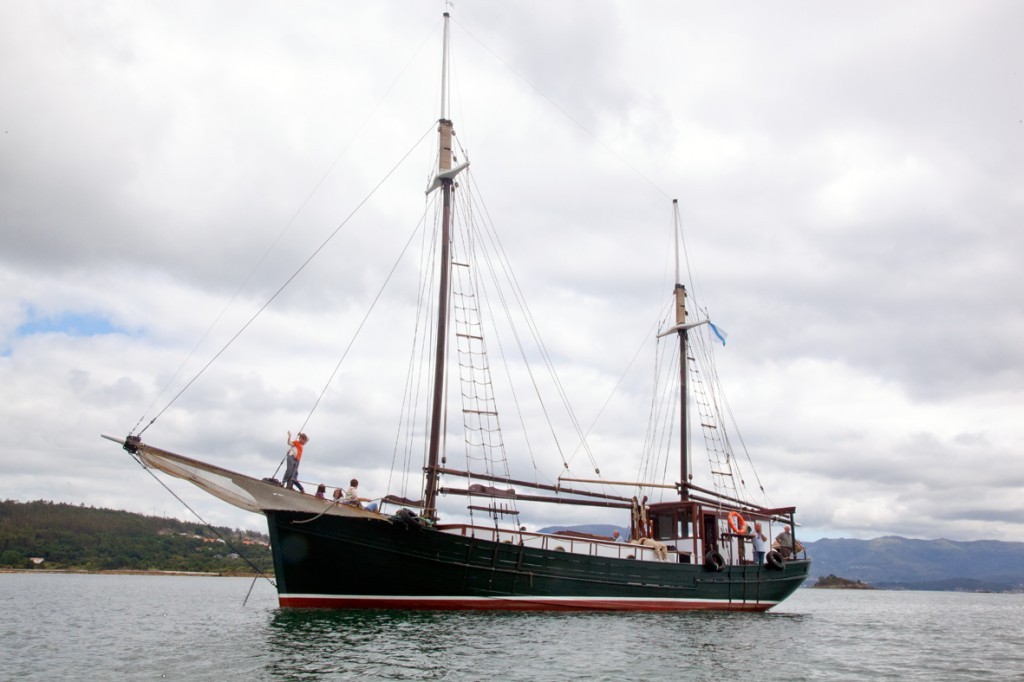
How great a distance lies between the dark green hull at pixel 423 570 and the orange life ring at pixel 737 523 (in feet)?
23.7

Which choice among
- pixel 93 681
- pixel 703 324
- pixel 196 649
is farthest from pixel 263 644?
pixel 703 324

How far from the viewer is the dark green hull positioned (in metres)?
25.5

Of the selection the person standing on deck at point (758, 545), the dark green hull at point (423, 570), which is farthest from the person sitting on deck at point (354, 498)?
the person standing on deck at point (758, 545)

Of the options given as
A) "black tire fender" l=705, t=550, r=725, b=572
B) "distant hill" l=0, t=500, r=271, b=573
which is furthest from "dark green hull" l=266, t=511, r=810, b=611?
"distant hill" l=0, t=500, r=271, b=573

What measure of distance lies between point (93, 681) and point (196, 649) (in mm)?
5019

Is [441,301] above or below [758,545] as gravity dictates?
above

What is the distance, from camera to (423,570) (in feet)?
87.1

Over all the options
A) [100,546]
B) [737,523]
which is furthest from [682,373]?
[100,546]

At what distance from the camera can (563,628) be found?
2472 cm

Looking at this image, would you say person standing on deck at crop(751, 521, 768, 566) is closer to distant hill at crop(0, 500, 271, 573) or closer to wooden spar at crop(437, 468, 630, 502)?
wooden spar at crop(437, 468, 630, 502)

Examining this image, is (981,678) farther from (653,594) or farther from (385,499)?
(385,499)

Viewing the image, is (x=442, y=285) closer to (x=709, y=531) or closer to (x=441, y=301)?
(x=441, y=301)

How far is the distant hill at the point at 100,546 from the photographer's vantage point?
328 feet

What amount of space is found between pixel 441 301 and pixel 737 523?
18.3 m
